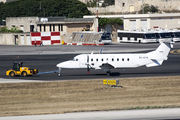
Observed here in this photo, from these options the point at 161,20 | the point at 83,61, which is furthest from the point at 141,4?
the point at 83,61

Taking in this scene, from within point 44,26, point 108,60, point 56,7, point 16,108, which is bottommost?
point 16,108

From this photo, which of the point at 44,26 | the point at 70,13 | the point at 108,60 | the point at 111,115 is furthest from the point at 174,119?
the point at 70,13

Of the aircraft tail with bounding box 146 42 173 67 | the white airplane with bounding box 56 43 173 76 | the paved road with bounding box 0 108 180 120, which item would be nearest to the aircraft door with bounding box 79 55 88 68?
the white airplane with bounding box 56 43 173 76

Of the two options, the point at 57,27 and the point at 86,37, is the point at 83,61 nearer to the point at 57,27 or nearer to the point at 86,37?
the point at 86,37

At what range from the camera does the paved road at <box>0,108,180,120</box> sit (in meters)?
16.9

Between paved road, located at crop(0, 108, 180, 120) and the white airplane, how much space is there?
1268 cm

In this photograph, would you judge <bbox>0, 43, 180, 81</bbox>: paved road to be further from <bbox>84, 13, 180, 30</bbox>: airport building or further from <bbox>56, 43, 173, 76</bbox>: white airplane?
<bbox>84, 13, 180, 30</bbox>: airport building

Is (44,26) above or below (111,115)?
above

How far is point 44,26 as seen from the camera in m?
81.9

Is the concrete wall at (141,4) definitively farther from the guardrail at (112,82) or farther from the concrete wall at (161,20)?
the guardrail at (112,82)

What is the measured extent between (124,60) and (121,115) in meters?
14.0

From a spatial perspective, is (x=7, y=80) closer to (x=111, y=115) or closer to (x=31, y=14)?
(x=111, y=115)

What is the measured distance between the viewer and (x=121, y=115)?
17438 millimetres

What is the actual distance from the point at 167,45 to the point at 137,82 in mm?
6292
